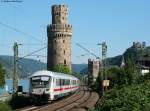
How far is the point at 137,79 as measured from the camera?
6519cm

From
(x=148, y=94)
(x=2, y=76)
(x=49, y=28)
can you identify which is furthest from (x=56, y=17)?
(x=148, y=94)

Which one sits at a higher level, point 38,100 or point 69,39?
point 69,39

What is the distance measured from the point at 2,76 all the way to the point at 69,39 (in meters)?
62.3

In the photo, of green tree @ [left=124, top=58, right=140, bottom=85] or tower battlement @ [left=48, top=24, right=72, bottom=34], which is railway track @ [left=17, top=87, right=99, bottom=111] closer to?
green tree @ [left=124, top=58, right=140, bottom=85]

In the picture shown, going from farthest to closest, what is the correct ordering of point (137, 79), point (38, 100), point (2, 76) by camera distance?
1. point (2, 76)
2. point (137, 79)
3. point (38, 100)

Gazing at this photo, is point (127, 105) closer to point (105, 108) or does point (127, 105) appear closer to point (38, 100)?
point (105, 108)

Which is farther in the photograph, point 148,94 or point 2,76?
point 2,76

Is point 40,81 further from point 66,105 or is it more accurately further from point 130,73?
point 130,73

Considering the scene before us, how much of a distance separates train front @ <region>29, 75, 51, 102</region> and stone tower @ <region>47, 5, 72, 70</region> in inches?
3203

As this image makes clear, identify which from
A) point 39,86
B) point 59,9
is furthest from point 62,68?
point 39,86

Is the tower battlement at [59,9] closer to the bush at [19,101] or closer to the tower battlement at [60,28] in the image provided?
the tower battlement at [60,28]

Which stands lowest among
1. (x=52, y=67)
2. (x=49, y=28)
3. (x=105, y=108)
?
(x=105, y=108)

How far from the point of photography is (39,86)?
5347cm

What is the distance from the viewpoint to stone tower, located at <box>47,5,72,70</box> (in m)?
137
